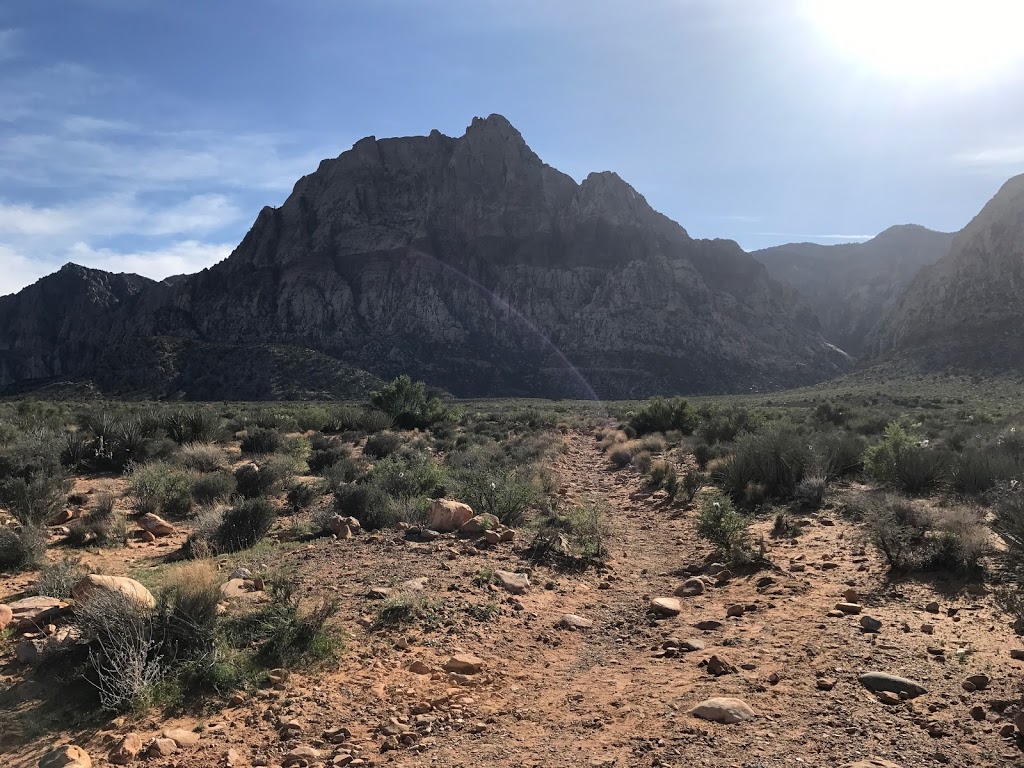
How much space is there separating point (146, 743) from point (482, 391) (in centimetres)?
8295

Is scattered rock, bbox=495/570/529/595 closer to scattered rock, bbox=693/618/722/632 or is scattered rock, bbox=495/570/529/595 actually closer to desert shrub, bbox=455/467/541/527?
scattered rock, bbox=693/618/722/632

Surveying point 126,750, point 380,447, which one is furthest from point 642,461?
point 126,750

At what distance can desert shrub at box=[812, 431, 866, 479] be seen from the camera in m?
13.2

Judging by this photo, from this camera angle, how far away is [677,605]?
700cm

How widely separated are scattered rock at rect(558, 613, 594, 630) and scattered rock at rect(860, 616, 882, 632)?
2659 mm

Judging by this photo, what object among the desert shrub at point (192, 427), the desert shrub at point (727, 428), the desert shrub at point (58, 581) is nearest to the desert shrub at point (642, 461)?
the desert shrub at point (727, 428)

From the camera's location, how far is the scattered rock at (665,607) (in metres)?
6.85

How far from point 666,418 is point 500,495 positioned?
18141mm

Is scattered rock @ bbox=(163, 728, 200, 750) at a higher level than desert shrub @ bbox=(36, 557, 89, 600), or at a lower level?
lower

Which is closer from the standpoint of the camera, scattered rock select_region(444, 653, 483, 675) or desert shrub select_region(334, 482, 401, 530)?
scattered rock select_region(444, 653, 483, 675)

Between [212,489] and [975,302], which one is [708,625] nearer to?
[212,489]

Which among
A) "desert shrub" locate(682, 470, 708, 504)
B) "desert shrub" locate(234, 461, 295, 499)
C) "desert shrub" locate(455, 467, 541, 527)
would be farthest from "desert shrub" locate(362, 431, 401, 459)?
"desert shrub" locate(682, 470, 708, 504)

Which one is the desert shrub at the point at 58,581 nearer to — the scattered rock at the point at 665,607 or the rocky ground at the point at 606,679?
the rocky ground at the point at 606,679

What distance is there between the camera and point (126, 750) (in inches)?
156
